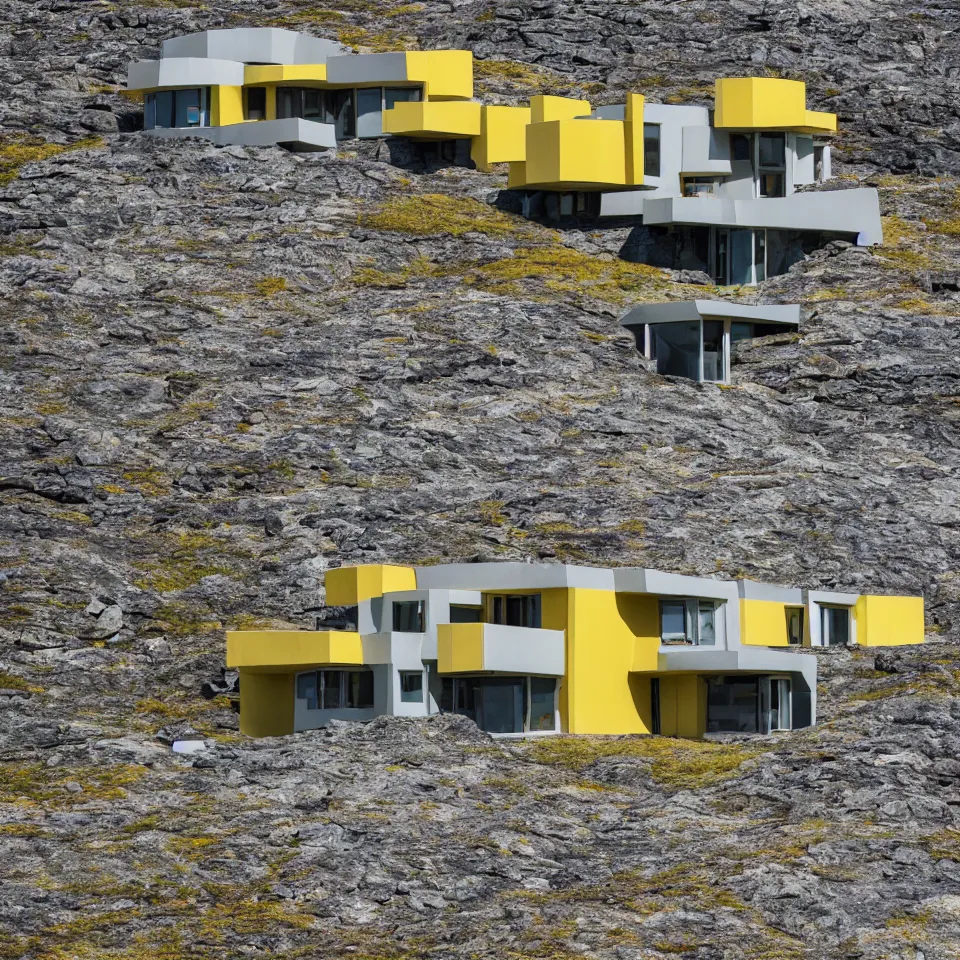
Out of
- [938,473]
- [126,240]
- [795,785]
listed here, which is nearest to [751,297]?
[938,473]

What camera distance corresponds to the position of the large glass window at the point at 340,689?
258 feet

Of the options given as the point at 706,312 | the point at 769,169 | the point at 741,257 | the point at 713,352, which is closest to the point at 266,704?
the point at 706,312

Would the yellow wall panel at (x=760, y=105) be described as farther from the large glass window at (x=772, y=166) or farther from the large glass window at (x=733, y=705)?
the large glass window at (x=733, y=705)

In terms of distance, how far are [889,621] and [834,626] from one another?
2.31m

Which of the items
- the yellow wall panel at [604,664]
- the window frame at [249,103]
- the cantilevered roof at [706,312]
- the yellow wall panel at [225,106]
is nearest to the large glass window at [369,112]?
the window frame at [249,103]

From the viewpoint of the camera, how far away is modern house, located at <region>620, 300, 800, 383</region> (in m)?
109

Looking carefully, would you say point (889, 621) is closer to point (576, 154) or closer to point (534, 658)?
point (534, 658)

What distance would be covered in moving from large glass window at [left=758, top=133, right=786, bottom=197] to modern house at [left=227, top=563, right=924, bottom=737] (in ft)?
148

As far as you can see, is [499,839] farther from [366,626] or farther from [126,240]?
[126,240]

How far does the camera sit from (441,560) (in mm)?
89938

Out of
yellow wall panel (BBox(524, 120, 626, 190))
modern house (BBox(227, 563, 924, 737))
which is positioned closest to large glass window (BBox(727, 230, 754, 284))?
yellow wall panel (BBox(524, 120, 626, 190))

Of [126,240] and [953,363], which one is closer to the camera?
[953,363]

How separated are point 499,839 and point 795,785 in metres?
9.75

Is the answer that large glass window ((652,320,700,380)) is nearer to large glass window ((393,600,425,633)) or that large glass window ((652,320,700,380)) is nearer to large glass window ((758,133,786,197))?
large glass window ((758,133,786,197))
